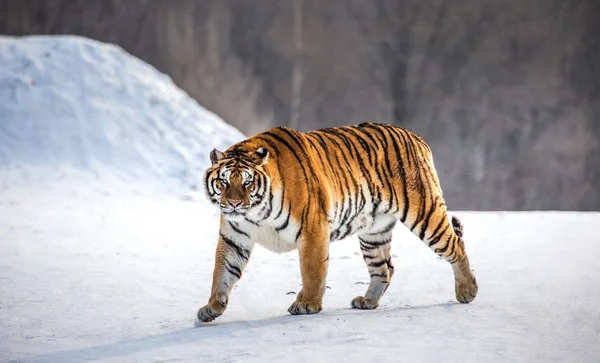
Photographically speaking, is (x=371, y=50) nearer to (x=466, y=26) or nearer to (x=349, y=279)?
(x=466, y=26)

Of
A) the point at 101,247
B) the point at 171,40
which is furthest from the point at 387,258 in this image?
the point at 171,40

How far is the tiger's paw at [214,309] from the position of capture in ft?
12.4

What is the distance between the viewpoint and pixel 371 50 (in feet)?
38.6

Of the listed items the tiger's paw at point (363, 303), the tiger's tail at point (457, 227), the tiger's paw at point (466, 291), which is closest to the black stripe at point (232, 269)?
the tiger's paw at point (363, 303)

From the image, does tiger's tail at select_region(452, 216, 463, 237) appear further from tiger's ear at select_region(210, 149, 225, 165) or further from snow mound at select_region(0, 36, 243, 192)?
snow mound at select_region(0, 36, 243, 192)

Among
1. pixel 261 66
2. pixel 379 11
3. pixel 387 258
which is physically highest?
pixel 387 258

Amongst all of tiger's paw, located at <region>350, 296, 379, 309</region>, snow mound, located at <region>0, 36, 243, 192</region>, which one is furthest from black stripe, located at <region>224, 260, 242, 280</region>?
snow mound, located at <region>0, 36, 243, 192</region>

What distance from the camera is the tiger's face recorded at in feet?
12.1

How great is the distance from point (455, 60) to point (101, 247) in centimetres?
686

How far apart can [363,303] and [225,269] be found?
31.9 inches

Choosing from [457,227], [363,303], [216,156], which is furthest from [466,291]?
[216,156]

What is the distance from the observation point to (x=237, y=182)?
3.70 m

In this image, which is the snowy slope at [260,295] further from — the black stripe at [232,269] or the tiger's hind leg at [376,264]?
the black stripe at [232,269]

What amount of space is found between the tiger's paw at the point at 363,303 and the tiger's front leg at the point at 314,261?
1.51 ft
